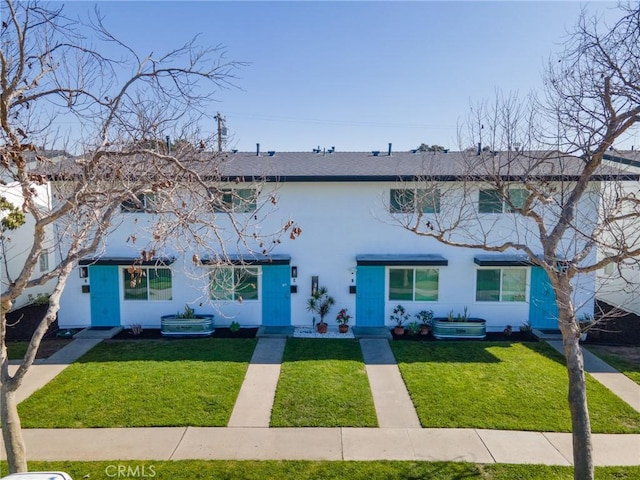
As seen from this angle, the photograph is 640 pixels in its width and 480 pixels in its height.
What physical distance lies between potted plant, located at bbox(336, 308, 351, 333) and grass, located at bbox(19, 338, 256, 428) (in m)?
3.08

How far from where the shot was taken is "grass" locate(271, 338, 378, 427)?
28.4 feet

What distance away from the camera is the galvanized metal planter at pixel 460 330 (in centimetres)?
1423

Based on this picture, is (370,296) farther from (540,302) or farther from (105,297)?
(105,297)

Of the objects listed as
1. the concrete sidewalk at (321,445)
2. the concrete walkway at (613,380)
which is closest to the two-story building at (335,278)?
the concrete walkway at (613,380)

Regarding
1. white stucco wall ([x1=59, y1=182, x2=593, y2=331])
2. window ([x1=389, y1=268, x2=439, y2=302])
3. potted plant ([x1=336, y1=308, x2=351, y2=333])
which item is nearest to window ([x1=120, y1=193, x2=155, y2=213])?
white stucco wall ([x1=59, y1=182, x2=593, y2=331])

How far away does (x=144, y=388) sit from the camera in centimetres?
996

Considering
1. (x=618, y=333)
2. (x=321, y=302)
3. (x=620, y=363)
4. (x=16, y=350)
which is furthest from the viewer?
(x=321, y=302)

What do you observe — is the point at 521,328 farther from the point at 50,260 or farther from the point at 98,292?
the point at 50,260

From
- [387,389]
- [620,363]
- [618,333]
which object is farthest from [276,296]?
[618,333]

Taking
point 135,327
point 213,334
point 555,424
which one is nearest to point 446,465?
point 555,424

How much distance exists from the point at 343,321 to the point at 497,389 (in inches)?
228

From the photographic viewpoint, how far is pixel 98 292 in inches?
590

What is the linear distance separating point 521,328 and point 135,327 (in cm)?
1291

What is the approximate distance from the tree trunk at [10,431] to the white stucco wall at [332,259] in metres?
9.09
